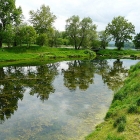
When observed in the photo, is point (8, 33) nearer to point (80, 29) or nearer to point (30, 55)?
point (30, 55)

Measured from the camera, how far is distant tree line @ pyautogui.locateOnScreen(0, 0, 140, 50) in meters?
69.0

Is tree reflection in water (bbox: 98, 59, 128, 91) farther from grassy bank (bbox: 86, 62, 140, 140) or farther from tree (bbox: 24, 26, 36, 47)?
tree (bbox: 24, 26, 36, 47)

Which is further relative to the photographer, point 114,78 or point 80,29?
point 80,29

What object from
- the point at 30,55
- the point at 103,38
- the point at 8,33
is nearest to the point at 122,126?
the point at 30,55

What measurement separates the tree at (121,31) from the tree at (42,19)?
1731 inches

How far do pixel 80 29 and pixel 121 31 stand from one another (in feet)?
100

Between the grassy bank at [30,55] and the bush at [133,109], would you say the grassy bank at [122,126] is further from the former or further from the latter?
the grassy bank at [30,55]

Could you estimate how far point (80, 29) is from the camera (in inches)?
3711

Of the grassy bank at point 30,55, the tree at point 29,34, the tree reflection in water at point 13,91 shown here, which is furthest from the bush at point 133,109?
the tree at point 29,34

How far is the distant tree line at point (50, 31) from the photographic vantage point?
69000 mm

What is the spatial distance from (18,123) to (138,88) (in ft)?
41.5

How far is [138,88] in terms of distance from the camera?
19672 mm

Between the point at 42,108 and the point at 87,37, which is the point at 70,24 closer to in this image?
the point at 87,37

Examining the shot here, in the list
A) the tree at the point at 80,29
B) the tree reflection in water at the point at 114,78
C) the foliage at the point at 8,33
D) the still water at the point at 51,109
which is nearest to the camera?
the still water at the point at 51,109
